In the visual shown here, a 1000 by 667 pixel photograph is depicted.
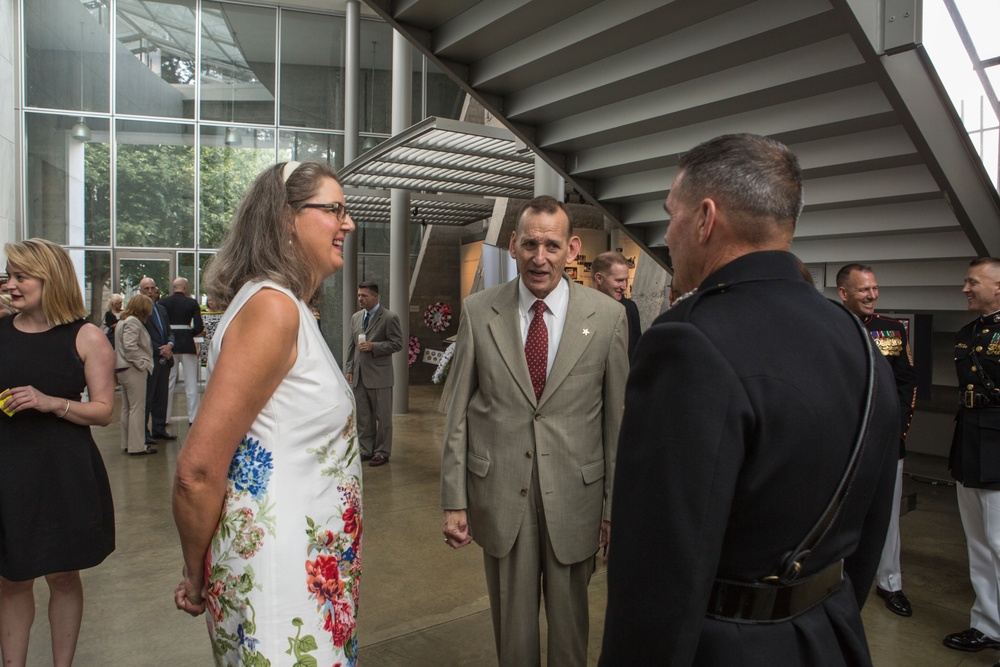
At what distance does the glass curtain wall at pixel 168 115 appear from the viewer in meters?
13.5

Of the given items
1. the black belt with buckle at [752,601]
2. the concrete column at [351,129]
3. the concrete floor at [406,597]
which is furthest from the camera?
the concrete column at [351,129]

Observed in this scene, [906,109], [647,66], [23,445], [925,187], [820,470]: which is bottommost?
[23,445]

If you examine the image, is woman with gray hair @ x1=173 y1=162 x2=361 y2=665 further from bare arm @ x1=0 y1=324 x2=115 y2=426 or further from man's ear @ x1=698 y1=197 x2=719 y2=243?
bare arm @ x1=0 y1=324 x2=115 y2=426

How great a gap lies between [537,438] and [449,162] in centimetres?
644

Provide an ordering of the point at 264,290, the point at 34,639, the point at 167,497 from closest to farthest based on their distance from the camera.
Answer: the point at 264,290, the point at 34,639, the point at 167,497

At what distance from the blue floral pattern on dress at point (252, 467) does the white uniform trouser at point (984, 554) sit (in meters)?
3.43

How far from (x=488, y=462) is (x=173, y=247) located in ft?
45.7

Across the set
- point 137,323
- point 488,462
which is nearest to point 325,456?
point 488,462

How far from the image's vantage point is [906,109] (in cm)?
367

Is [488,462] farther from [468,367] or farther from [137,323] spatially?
[137,323]

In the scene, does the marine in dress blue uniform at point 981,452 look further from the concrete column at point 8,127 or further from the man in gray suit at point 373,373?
the concrete column at point 8,127

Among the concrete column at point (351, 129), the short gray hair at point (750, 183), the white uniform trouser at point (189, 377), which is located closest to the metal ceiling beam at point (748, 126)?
the short gray hair at point (750, 183)

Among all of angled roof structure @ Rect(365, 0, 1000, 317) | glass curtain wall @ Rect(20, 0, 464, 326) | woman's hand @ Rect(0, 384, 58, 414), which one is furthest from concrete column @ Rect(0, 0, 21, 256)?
woman's hand @ Rect(0, 384, 58, 414)

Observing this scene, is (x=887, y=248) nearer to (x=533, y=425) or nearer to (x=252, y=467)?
(x=533, y=425)
